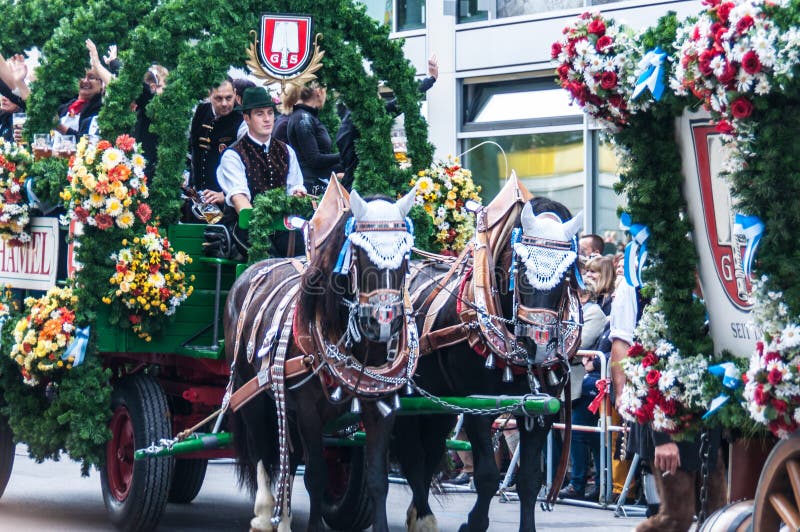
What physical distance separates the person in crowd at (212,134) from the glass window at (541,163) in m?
5.32

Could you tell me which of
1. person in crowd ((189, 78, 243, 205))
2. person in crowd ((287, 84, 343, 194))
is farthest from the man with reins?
person in crowd ((189, 78, 243, 205))

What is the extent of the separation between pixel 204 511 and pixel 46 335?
2.16 metres

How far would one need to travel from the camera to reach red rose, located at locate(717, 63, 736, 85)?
16.4 feet

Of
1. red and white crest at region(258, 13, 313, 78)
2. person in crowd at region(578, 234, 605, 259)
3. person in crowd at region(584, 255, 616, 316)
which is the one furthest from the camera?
person in crowd at region(578, 234, 605, 259)

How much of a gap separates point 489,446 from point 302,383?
46.1 inches

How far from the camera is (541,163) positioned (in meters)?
16.4

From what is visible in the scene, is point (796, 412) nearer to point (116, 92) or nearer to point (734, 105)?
point (734, 105)

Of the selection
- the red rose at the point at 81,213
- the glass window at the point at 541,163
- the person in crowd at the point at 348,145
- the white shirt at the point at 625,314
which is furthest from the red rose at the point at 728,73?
the glass window at the point at 541,163

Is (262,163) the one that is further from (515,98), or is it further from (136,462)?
(515,98)

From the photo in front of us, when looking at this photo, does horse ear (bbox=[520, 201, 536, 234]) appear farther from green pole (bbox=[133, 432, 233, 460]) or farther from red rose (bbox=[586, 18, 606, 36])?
green pole (bbox=[133, 432, 233, 460])

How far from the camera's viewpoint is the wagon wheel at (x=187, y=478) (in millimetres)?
10133

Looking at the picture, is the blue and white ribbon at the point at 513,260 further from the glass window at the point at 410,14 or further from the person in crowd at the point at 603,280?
the glass window at the point at 410,14

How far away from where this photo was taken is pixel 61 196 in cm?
884

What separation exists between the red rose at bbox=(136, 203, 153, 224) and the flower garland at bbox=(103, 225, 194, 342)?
6 cm
